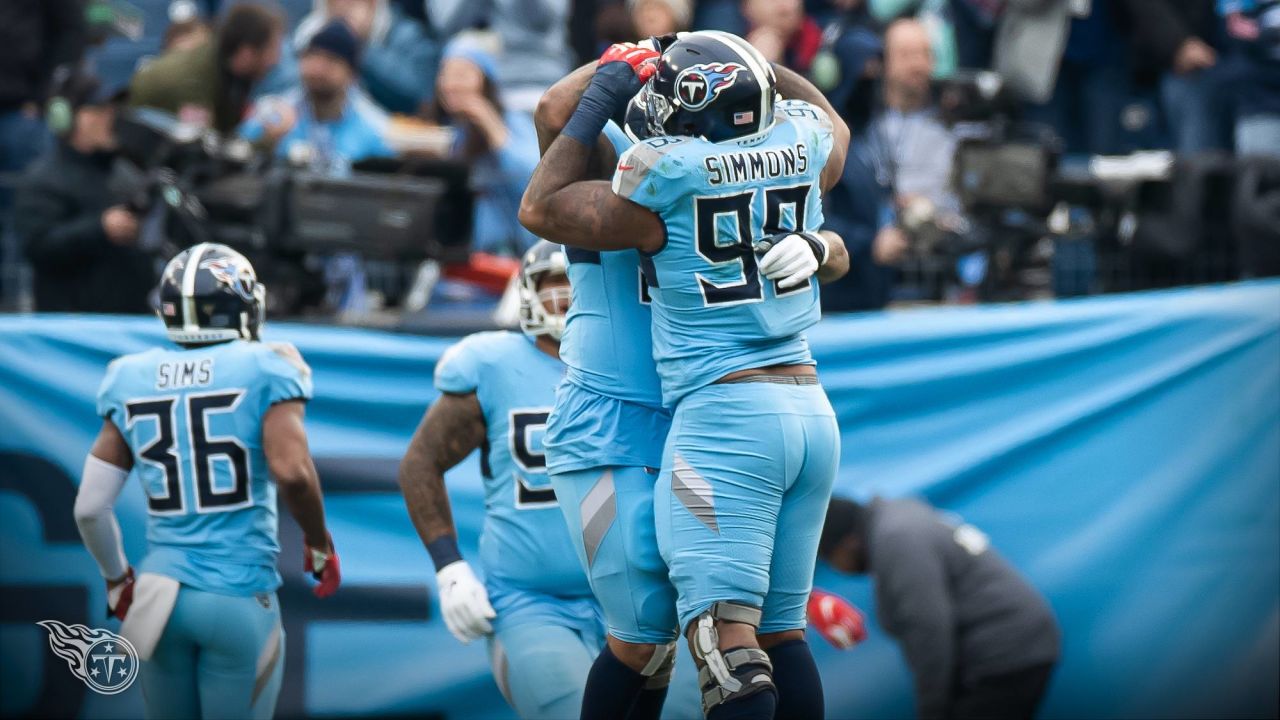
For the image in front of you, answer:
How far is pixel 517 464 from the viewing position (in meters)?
5.25

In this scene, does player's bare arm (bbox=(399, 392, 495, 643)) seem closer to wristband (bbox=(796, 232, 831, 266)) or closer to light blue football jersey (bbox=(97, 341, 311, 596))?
light blue football jersey (bbox=(97, 341, 311, 596))

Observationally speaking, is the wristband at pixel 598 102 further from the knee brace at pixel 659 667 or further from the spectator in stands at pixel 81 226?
the spectator in stands at pixel 81 226

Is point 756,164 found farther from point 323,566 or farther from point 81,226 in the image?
point 81,226

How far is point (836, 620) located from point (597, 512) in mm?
2277

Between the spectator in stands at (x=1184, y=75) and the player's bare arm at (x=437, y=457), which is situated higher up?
the spectator in stands at (x=1184, y=75)

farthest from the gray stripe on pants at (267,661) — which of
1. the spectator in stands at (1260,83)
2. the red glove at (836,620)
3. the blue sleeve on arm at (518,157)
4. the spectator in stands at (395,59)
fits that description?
the spectator in stands at (1260,83)

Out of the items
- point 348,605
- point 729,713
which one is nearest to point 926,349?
point 348,605

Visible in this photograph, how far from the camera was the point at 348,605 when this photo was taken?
672cm

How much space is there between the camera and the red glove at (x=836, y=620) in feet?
21.4

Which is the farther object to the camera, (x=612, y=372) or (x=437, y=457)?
(x=437, y=457)

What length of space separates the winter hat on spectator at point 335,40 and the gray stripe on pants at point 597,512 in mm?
4201

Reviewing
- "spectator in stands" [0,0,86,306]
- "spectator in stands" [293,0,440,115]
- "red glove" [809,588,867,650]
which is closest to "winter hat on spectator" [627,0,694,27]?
"spectator in stands" [293,0,440,115]

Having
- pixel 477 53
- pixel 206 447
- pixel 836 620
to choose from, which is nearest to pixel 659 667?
pixel 206 447

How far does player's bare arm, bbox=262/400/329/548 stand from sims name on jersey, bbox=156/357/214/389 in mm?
225
